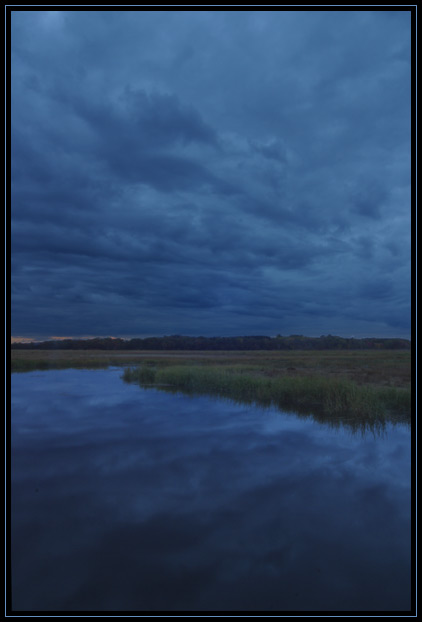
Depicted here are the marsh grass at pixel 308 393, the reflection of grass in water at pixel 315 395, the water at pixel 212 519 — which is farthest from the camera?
the marsh grass at pixel 308 393

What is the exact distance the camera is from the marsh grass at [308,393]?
18141 mm

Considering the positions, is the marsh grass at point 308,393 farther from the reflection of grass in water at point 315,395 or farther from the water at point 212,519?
the water at point 212,519

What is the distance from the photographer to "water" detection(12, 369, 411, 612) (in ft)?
19.7

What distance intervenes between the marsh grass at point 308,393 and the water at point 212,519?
1991mm

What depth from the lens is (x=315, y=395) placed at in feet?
70.5

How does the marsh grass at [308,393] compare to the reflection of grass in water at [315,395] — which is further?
the marsh grass at [308,393]

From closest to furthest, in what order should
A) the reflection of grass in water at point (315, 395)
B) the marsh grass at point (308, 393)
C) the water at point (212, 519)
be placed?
the water at point (212, 519), the reflection of grass in water at point (315, 395), the marsh grass at point (308, 393)

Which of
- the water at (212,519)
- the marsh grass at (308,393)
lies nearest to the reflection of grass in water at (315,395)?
the marsh grass at (308,393)

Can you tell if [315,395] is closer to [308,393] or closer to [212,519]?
[308,393]

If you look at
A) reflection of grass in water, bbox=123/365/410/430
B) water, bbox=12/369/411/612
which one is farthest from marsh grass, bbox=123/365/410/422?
water, bbox=12/369/411/612
